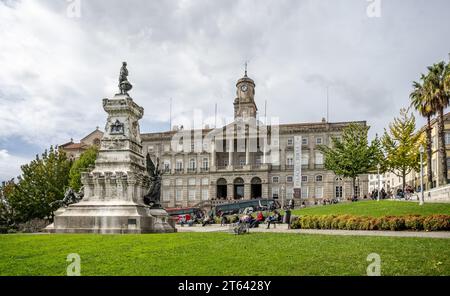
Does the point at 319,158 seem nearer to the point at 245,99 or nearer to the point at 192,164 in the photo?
the point at 245,99

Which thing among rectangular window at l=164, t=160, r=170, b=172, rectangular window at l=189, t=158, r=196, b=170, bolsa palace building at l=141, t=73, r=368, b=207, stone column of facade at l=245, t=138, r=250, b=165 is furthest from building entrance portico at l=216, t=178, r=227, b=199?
rectangular window at l=164, t=160, r=170, b=172

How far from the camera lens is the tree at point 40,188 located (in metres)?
41.5

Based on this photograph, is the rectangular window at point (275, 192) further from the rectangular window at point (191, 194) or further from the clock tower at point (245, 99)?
the clock tower at point (245, 99)

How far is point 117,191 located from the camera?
2453cm

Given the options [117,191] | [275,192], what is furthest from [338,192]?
[117,191]

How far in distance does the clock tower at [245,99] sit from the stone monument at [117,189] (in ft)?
181

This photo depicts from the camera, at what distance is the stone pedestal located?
23516mm

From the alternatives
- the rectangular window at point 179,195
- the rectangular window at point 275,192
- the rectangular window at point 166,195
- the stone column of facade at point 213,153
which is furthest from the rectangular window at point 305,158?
the rectangular window at point 166,195

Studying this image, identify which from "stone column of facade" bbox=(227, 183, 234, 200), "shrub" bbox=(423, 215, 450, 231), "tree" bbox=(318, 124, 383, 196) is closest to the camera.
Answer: "shrub" bbox=(423, 215, 450, 231)

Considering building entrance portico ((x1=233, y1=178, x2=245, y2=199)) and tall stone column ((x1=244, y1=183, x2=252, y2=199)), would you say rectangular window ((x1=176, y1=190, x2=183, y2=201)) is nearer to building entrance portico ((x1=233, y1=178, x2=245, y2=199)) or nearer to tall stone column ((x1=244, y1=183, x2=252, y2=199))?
building entrance portico ((x1=233, y1=178, x2=245, y2=199))

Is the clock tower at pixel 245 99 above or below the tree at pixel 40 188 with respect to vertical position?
above

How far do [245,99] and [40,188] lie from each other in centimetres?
4806

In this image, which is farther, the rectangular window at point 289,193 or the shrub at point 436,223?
the rectangular window at point 289,193

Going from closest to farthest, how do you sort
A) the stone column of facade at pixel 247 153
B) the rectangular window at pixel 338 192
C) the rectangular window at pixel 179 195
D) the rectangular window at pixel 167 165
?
the rectangular window at pixel 338 192 → the stone column of facade at pixel 247 153 → the rectangular window at pixel 179 195 → the rectangular window at pixel 167 165
